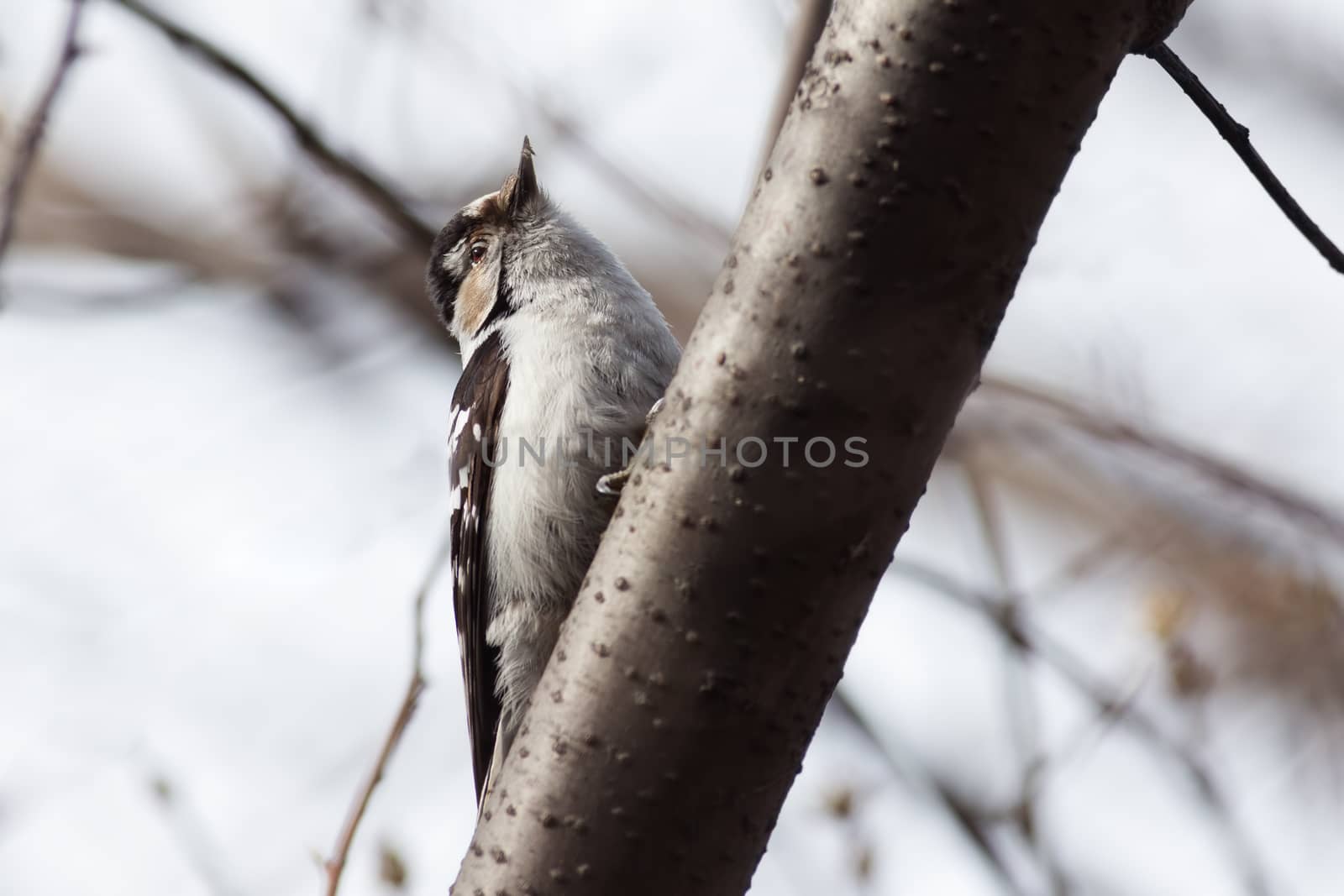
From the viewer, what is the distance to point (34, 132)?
2707 millimetres

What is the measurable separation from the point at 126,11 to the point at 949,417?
2.70 m

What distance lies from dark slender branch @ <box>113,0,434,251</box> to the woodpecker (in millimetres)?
397

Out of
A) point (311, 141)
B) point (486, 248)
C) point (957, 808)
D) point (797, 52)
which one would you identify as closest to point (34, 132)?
point (311, 141)

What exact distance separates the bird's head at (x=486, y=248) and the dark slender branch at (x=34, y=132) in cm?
168

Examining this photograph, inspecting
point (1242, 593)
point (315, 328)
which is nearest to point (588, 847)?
point (1242, 593)

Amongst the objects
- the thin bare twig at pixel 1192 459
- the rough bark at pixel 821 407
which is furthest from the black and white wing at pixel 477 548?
the rough bark at pixel 821 407

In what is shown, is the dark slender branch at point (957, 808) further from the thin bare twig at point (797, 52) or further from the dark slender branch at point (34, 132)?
the dark slender branch at point (34, 132)

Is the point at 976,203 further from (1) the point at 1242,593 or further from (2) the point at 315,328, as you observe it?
(2) the point at 315,328

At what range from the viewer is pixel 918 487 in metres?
1.82

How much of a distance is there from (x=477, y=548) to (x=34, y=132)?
1.63 m

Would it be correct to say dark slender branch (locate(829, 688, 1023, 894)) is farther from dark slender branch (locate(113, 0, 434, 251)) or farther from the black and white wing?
dark slender branch (locate(113, 0, 434, 251))

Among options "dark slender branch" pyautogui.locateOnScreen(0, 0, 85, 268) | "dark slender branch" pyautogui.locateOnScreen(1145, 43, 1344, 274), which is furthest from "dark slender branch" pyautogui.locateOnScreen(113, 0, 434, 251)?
"dark slender branch" pyautogui.locateOnScreen(1145, 43, 1344, 274)

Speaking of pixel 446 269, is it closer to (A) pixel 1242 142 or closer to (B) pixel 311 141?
(B) pixel 311 141

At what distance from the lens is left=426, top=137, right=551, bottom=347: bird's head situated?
4402 millimetres
